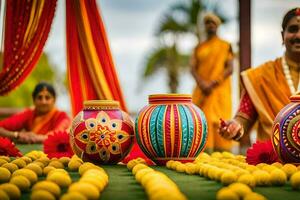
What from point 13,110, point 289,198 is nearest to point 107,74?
point 289,198

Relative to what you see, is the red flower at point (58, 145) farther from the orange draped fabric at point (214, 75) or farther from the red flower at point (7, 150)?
the orange draped fabric at point (214, 75)

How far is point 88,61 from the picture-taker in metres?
4.36

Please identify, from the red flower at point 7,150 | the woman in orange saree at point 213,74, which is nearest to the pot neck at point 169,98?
the red flower at point 7,150

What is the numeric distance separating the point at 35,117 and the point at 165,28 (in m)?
11.5

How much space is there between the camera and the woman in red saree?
6.38m

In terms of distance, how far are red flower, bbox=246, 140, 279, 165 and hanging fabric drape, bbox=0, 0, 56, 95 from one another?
1.84 meters

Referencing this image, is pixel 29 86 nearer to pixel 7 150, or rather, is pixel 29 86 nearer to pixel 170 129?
pixel 7 150

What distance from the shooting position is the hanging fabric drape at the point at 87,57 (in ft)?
14.3

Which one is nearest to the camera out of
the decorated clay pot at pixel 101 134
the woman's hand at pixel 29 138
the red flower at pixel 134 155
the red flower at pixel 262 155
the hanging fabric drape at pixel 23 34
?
the red flower at pixel 262 155

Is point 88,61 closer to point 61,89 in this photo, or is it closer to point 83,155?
point 83,155

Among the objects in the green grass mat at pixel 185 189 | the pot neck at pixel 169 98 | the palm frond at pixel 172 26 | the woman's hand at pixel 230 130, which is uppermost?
the palm frond at pixel 172 26

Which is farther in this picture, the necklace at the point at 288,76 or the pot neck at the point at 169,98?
the necklace at the point at 288,76

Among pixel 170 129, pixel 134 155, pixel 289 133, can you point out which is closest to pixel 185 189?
pixel 289 133

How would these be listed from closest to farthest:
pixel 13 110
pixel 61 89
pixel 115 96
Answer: pixel 115 96 < pixel 13 110 < pixel 61 89
